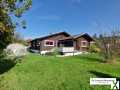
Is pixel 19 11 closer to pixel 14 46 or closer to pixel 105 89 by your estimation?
pixel 105 89

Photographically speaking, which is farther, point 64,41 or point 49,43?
point 64,41

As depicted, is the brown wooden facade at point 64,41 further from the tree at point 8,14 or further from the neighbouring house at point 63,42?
the tree at point 8,14

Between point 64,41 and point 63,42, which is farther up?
point 64,41

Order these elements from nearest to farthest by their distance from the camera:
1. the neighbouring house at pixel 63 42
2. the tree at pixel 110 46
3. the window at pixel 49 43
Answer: the tree at pixel 110 46, the neighbouring house at pixel 63 42, the window at pixel 49 43

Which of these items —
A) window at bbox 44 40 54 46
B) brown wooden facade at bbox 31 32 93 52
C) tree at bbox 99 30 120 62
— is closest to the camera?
tree at bbox 99 30 120 62

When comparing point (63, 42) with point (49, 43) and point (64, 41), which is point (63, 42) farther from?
point (49, 43)

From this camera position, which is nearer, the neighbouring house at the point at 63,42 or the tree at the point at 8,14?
the tree at the point at 8,14

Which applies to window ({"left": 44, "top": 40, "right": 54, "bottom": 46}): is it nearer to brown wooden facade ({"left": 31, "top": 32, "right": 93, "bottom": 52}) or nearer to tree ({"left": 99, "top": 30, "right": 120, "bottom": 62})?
brown wooden facade ({"left": 31, "top": 32, "right": 93, "bottom": 52})

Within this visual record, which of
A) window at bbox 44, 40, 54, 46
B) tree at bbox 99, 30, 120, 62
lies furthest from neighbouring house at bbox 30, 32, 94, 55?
tree at bbox 99, 30, 120, 62

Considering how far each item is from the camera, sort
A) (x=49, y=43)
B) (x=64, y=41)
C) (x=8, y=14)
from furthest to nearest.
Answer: (x=64, y=41)
(x=49, y=43)
(x=8, y=14)

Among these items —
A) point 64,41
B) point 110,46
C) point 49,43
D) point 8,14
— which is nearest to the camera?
point 8,14

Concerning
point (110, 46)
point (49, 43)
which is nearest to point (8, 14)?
point (110, 46)

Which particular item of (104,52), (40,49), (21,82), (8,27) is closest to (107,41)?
(104,52)

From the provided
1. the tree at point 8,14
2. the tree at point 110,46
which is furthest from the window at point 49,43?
the tree at point 8,14
